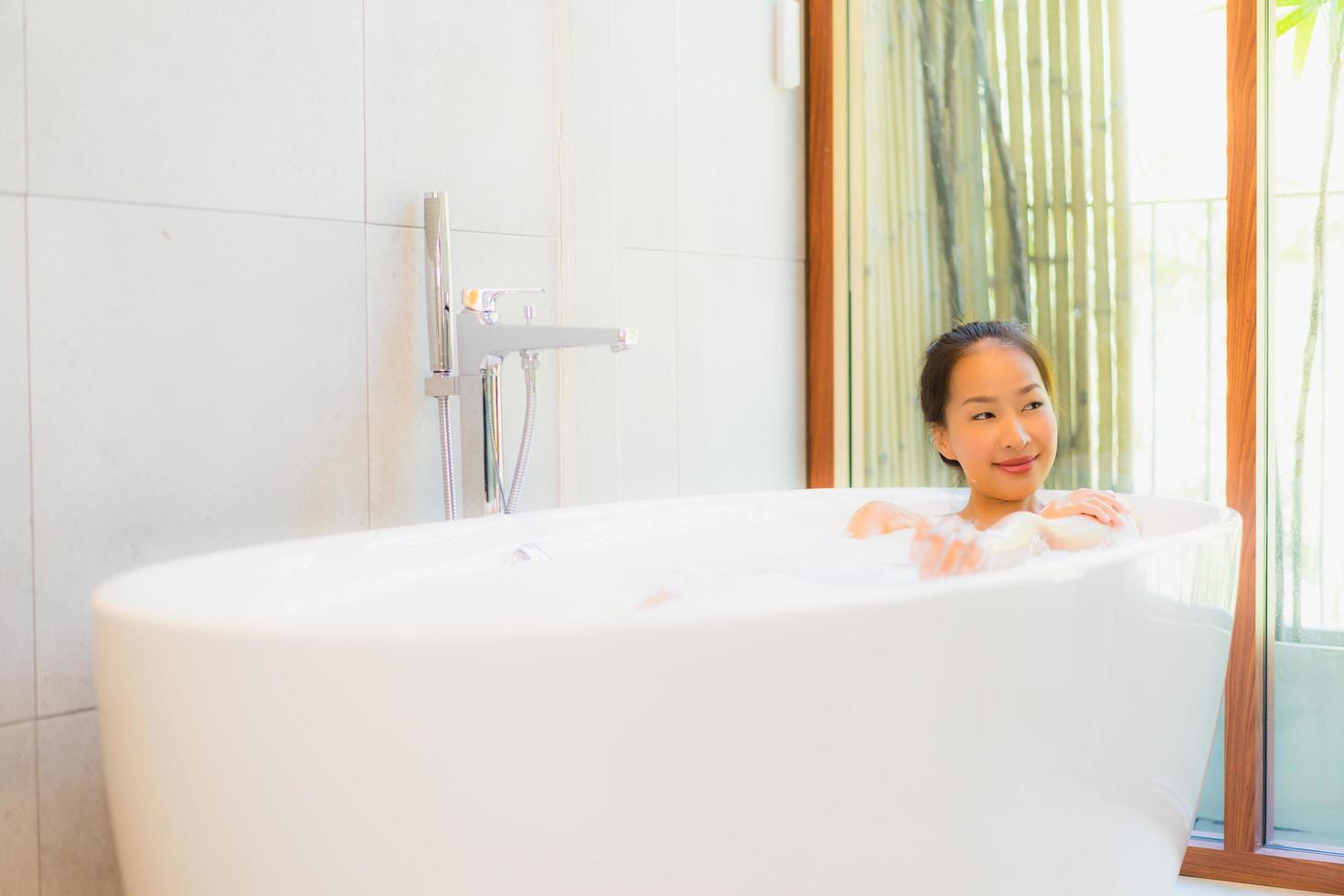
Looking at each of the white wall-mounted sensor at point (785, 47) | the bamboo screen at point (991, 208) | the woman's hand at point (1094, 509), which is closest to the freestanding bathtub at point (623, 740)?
the woman's hand at point (1094, 509)

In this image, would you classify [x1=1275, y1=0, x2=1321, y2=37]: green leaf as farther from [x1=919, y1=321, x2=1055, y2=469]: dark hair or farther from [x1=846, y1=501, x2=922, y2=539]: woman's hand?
[x1=846, y1=501, x2=922, y2=539]: woman's hand

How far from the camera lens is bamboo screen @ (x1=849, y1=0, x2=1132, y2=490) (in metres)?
2.38

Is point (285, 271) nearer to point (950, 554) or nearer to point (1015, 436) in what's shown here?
point (950, 554)

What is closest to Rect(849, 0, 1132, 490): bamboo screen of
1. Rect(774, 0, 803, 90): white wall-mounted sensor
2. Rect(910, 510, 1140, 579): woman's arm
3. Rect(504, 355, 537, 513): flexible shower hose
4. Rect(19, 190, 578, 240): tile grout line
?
Rect(774, 0, 803, 90): white wall-mounted sensor

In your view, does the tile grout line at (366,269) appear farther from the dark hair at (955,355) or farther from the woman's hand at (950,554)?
the dark hair at (955,355)

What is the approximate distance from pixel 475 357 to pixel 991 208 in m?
1.16

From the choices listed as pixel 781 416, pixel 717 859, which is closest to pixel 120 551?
pixel 717 859

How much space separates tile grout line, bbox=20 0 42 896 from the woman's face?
50.1 inches

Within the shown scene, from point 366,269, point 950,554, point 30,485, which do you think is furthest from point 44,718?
point 950,554

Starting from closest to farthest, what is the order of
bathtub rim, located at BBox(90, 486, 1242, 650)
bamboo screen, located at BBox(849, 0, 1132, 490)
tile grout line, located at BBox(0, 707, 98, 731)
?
bathtub rim, located at BBox(90, 486, 1242, 650) → tile grout line, located at BBox(0, 707, 98, 731) → bamboo screen, located at BBox(849, 0, 1132, 490)

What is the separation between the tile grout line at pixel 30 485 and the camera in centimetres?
140

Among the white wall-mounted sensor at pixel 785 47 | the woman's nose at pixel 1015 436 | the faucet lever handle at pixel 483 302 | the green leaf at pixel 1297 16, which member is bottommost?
the woman's nose at pixel 1015 436

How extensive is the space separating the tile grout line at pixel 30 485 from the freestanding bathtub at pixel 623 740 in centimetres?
26

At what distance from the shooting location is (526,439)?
1878mm
